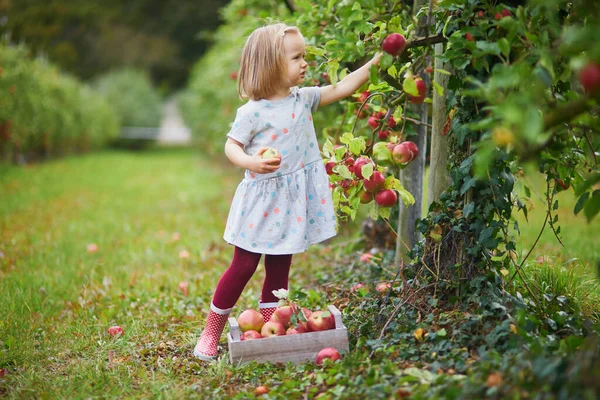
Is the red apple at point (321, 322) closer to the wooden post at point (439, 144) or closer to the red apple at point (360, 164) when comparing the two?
the red apple at point (360, 164)

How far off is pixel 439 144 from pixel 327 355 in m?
Answer: 1.02

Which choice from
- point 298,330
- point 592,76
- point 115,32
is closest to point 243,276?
point 298,330

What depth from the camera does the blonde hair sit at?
246cm

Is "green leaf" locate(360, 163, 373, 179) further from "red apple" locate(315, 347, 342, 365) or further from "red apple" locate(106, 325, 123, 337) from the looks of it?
"red apple" locate(106, 325, 123, 337)

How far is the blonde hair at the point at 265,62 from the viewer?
2459 millimetres

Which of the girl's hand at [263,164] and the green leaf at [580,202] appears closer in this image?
the green leaf at [580,202]

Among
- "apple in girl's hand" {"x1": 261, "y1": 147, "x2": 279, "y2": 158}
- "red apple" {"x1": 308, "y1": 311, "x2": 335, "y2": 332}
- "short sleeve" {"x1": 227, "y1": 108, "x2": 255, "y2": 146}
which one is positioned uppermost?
"short sleeve" {"x1": 227, "y1": 108, "x2": 255, "y2": 146}

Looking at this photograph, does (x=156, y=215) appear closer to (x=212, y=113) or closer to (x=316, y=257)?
(x=316, y=257)

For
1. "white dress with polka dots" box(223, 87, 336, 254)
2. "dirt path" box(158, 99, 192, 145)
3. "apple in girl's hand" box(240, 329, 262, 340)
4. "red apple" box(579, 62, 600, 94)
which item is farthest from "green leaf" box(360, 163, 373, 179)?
"dirt path" box(158, 99, 192, 145)

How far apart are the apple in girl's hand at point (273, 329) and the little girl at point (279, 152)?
0.30 metres

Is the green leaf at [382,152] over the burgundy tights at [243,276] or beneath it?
over

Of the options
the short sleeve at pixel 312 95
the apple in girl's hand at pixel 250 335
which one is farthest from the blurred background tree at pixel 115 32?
the apple in girl's hand at pixel 250 335

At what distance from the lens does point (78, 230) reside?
5883 millimetres

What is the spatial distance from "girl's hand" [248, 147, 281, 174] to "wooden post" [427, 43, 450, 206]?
716 mm
